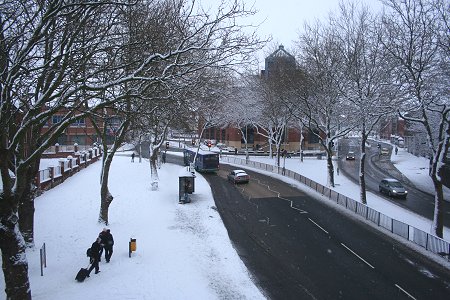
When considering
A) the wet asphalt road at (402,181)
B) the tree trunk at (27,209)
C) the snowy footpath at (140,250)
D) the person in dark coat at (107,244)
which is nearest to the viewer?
the snowy footpath at (140,250)

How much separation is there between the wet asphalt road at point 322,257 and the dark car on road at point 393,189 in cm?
937

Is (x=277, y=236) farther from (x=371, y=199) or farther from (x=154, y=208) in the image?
(x=371, y=199)

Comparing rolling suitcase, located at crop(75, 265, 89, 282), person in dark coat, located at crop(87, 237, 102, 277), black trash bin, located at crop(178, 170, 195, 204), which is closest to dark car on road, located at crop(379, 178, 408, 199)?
black trash bin, located at crop(178, 170, 195, 204)

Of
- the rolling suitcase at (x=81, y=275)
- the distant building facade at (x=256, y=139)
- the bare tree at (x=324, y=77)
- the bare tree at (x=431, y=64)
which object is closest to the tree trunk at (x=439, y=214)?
the bare tree at (x=431, y=64)

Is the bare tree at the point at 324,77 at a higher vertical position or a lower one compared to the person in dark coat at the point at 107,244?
higher

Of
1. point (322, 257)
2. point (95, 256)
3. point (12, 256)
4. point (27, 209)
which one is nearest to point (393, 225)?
point (322, 257)

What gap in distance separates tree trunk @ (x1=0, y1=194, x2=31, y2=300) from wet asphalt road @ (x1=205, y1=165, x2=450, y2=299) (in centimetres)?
760

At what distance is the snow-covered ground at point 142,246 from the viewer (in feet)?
38.2

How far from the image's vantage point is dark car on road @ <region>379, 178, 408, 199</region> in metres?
30.7

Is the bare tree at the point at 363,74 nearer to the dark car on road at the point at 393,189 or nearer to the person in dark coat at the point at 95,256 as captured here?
the dark car on road at the point at 393,189

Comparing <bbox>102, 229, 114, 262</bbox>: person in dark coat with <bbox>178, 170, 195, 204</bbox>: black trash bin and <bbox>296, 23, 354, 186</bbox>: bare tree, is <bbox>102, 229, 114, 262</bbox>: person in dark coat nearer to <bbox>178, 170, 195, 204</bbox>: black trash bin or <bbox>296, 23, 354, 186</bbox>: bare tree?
<bbox>178, 170, 195, 204</bbox>: black trash bin

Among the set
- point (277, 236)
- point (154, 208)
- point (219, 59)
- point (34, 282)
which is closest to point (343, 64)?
point (277, 236)

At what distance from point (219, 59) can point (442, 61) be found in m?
14.2

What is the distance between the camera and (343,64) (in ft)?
92.1
